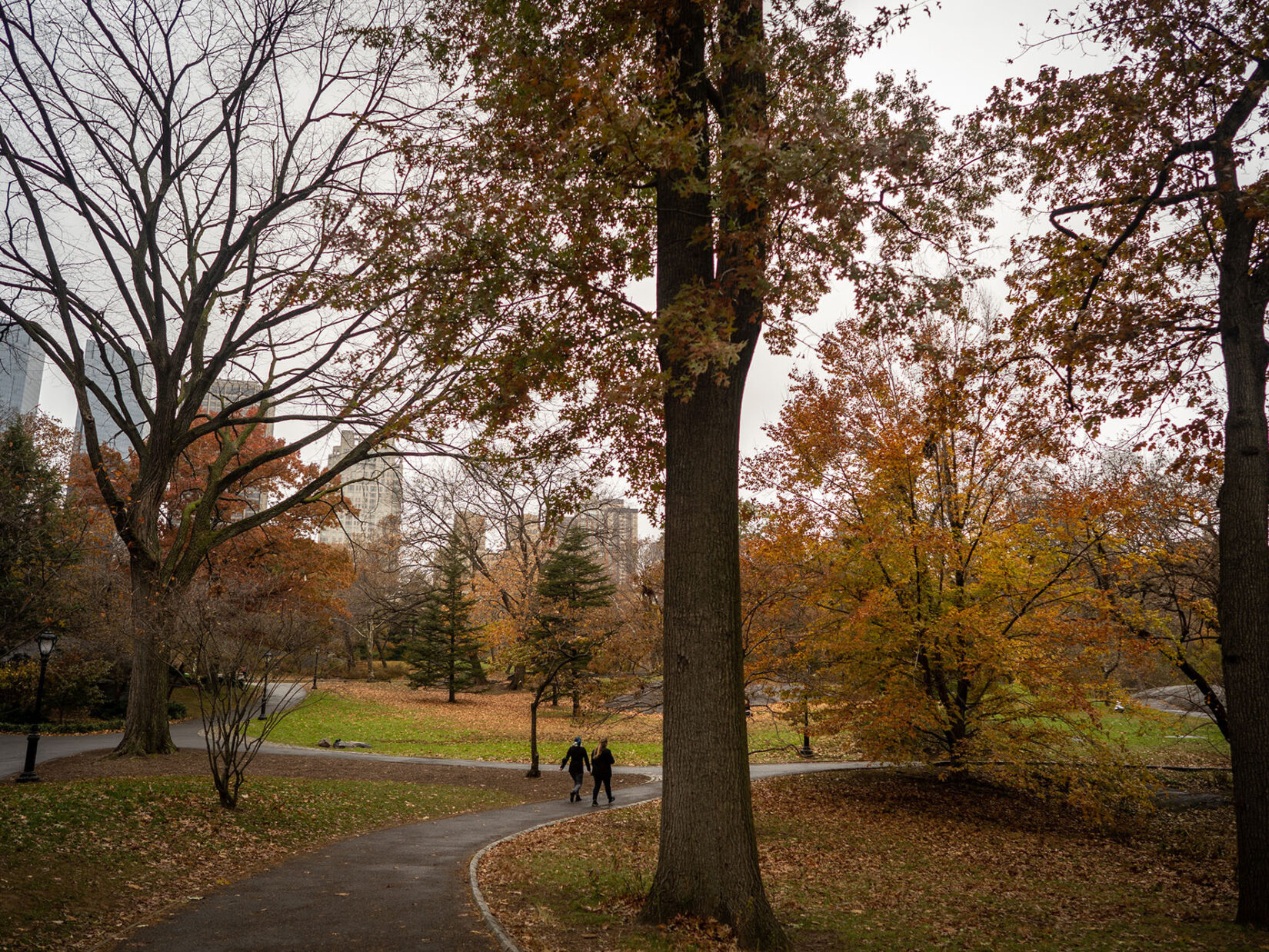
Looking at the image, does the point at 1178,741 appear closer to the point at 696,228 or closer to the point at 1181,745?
the point at 1181,745

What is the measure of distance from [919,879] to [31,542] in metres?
24.2

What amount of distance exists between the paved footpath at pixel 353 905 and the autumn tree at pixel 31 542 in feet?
51.6

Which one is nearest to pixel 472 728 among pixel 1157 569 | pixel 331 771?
pixel 331 771

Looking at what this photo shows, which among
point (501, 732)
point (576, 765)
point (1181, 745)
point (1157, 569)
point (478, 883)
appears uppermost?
point (1157, 569)

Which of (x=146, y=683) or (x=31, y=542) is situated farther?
(x=31, y=542)

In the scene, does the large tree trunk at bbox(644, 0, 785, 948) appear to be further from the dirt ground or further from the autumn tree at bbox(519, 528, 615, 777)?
the autumn tree at bbox(519, 528, 615, 777)

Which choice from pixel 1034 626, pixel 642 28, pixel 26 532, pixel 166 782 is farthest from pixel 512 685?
pixel 642 28

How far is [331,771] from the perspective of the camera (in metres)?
16.0

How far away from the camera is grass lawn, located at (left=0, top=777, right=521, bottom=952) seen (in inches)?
238

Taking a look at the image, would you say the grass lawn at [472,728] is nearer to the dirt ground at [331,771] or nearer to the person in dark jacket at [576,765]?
the dirt ground at [331,771]

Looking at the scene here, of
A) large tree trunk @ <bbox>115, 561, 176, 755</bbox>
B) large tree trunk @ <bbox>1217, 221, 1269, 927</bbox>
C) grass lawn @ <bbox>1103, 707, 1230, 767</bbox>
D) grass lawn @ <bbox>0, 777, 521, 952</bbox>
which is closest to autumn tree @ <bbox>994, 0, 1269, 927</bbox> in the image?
large tree trunk @ <bbox>1217, 221, 1269, 927</bbox>

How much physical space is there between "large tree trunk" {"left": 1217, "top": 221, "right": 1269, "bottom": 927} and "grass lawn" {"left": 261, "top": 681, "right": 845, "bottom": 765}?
1315 centimetres

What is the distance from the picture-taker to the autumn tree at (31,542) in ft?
64.3

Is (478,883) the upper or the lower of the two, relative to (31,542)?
lower
